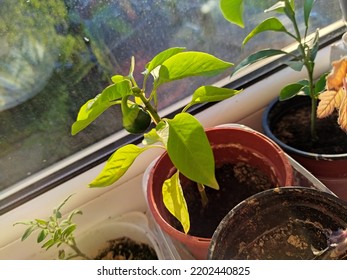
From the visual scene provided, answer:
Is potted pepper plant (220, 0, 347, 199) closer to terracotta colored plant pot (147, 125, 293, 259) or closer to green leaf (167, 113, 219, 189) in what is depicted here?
terracotta colored plant pot (147, 125, 293, 259)

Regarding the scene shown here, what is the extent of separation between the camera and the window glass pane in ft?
2.06

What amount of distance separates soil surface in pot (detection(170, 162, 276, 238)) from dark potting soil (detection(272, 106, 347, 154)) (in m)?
0.13

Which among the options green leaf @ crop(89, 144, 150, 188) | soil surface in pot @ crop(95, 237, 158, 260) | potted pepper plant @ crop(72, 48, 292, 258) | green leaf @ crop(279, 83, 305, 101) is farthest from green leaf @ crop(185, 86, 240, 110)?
soil surface in pot @ crop(95, 237, 158, 260)

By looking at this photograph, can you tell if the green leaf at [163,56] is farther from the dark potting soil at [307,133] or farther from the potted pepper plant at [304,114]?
the dark potting soil at [307,133]

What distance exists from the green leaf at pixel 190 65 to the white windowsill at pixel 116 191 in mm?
291

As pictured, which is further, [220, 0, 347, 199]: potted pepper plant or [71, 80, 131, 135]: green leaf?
[220, 0, 347, 199]: potted pepper plant

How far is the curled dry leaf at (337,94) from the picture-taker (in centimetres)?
57

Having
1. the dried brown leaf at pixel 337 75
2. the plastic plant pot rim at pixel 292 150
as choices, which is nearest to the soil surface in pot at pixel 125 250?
the plastic plant pot rim at pixel 292 150

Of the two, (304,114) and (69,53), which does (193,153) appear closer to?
(69,53)

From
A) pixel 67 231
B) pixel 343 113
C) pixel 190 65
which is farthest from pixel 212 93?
pixel 67 231

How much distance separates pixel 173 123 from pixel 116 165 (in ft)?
0.33

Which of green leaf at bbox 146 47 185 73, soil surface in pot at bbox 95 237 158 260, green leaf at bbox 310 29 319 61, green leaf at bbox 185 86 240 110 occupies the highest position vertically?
green leaf at bbox 146 47 185 73
